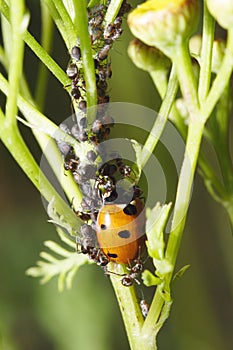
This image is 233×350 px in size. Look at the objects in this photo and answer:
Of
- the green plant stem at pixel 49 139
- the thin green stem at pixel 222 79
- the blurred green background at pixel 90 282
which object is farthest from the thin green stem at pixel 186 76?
the blurred green background at pixel 90 282

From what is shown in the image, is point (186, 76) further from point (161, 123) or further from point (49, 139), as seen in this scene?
point (49, 139)

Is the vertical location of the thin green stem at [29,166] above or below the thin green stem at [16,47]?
below

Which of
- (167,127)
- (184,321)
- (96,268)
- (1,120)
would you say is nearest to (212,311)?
(184,321)

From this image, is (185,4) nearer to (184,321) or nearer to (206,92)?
(206,92)

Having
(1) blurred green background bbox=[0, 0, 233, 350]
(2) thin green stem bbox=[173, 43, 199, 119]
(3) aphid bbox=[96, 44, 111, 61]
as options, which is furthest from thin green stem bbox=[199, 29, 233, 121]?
(1) blurred green background bbox=[0, 0, 233, 350]

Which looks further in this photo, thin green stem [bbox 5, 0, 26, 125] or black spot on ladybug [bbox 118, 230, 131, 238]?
black spot on ladybug [bbox 118, 230, 131, 238]

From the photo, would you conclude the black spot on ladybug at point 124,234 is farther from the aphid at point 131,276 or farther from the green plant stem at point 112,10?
the green plant stem at point 112,10

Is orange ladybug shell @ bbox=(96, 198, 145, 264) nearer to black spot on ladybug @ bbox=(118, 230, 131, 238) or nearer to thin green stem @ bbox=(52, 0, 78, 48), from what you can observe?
black spot on ladybug @ bbox=(118, 230, 131, 238)
